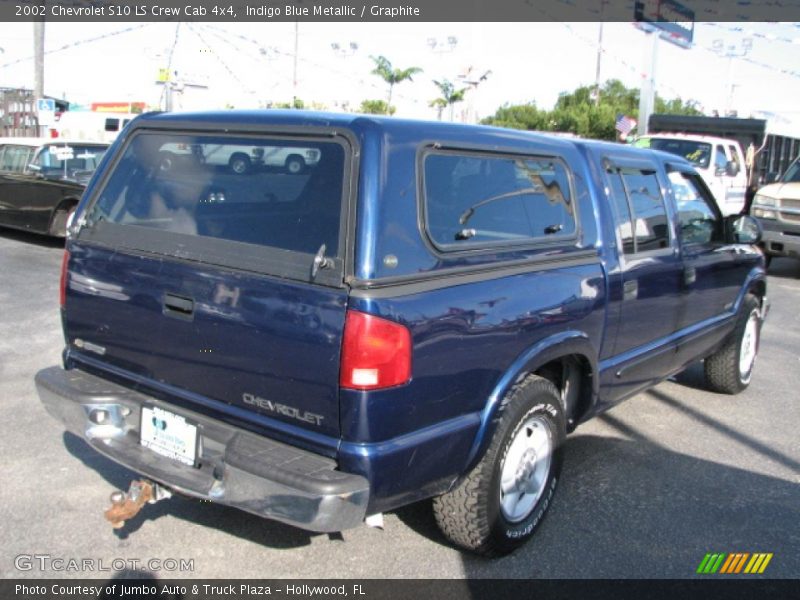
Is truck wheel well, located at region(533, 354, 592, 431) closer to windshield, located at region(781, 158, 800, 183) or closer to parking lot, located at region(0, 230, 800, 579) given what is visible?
parking lot, located at region(0, 230, 800, 579)

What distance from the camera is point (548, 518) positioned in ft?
12.3

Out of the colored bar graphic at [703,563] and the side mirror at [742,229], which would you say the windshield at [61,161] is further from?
the colored bar graphic at [703,563]

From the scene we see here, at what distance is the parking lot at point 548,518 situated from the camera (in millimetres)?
3273

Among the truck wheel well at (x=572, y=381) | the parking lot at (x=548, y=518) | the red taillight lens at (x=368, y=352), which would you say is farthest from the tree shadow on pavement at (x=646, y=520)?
the red taillight lens at (x=368, y=352)

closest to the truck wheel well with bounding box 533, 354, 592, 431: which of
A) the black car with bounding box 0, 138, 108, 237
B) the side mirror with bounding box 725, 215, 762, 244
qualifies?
the side mirror with bounding box 725, 215, 762, 244

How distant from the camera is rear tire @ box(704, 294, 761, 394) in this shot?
5.63m

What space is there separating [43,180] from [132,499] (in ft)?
31.4

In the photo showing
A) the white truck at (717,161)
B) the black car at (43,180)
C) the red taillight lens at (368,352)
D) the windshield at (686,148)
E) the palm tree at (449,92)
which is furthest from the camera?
the palm tree at (449,92)

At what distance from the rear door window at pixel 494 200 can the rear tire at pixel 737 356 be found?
2545 millimetres

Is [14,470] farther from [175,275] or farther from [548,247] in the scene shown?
[548,247]

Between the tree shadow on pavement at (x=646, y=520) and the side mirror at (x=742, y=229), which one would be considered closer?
the tree shadow on pavement at (x=646, y=520)

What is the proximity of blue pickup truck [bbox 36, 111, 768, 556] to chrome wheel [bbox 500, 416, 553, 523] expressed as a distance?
13 millimetres
